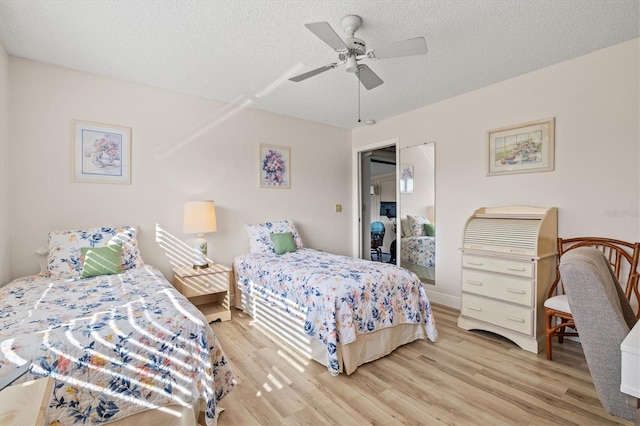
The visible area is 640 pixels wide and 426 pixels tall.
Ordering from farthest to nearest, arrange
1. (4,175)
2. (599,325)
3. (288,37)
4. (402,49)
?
(4,175)
(288,37)
(402,49)
(599,325)

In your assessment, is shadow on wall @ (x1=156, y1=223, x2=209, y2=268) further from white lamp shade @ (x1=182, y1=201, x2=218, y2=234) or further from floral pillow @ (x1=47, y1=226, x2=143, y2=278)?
floral pillow @ (x1=47, y1=226, x2=143, y2=278)

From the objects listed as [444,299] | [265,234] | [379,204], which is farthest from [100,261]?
[379,204]

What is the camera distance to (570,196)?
2.69 meters

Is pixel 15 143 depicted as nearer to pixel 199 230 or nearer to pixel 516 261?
pixel 199 230

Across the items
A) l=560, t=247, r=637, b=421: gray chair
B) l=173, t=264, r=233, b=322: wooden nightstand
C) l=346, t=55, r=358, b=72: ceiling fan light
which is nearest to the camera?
l=560, t=247, r=637, b=421: gray chair

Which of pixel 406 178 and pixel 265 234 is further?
pixel 406 178

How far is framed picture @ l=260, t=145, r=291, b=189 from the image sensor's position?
403 centimetres

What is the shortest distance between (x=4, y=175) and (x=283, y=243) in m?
2.55

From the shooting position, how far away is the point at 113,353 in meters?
1.39

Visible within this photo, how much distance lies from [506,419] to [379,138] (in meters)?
3.66

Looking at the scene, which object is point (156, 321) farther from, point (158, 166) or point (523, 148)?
point (523, 148)

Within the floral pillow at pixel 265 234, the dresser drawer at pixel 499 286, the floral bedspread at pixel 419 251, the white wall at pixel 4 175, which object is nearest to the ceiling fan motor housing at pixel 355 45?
the dresser drawer at pixel 499 286

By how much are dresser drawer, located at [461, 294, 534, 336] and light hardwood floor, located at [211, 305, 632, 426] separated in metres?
0.18

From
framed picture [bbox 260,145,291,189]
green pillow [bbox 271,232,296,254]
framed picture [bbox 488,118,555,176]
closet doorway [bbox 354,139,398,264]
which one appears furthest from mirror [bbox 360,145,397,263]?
framed picture [bbox 488,118,555,176]
